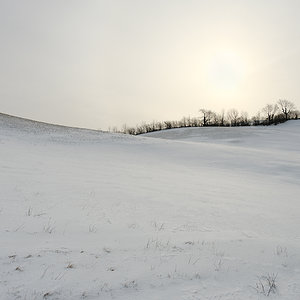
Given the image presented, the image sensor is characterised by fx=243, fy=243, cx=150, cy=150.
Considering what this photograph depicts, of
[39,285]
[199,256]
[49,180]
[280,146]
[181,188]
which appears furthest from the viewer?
[280,146]

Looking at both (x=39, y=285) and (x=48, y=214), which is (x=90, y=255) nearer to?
(x=39, y=285)

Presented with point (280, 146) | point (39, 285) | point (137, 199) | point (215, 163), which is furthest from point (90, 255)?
point (280, 146)

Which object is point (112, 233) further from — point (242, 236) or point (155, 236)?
point (242, 236)

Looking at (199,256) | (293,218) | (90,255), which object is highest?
(90,255)

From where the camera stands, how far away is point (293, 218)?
26.6ft

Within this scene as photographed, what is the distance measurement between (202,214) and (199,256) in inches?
119

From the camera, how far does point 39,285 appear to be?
10.8 ft

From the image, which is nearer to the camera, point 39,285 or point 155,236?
point 39,285

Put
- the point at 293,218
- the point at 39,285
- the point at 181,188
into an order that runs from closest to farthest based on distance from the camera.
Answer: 1. the point at 39,285
2. the point at 293,218
3. the point at 181,188

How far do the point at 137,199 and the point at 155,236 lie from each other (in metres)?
3.09

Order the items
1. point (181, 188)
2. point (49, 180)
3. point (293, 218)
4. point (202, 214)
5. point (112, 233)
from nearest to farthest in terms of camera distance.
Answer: point (112, 233) < point (202, 214) < point (293, 218) < point (49, 180) < point (181, 188)

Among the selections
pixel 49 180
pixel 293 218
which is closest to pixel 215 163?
pixel 293 218

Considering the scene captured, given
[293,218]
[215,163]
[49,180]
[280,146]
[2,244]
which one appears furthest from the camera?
[280,146]

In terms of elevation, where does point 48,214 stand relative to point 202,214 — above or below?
above
